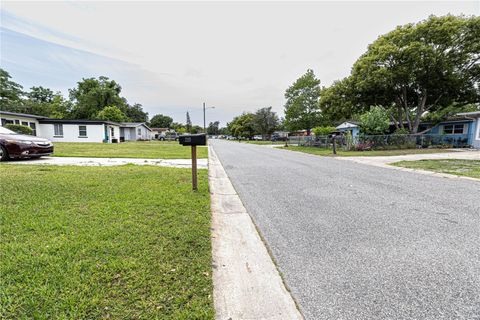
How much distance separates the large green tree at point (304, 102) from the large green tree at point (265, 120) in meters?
13.7

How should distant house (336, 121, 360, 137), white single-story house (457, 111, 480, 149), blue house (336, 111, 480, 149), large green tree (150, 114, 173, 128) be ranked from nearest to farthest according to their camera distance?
white single-story house (457, 111, 480, 149)
blue house (336, 111, 480, 149)
distant house (336, 121, 360, 137)
large green tree (150, 114, 173, 128)

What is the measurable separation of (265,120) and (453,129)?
3426cm

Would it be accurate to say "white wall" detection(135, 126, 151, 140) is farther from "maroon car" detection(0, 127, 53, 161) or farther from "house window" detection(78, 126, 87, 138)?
"maroon car" detection(0, 127, 53, 161)

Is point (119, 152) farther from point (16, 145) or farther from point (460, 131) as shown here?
point (460, 131)

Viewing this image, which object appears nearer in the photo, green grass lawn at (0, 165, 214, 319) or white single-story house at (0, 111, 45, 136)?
green grass lawn at (0, 165, 214, 319)

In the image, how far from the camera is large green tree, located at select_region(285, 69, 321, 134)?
35594mm

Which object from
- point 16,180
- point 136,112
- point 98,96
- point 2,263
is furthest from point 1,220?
point 136,112

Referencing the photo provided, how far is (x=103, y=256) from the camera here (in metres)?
2.15

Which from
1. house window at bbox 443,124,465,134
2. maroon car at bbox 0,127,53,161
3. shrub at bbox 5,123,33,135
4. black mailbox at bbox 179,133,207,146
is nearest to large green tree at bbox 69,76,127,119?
shrub at bbox 5,123,33,135

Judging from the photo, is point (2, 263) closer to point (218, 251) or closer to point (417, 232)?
point (218, 251)

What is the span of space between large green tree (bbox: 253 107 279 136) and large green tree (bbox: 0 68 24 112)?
148 feet

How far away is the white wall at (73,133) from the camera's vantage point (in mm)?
22625

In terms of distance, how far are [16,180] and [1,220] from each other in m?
2.58

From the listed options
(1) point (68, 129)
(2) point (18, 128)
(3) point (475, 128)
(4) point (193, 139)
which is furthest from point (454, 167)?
(1) point (68, 129)
